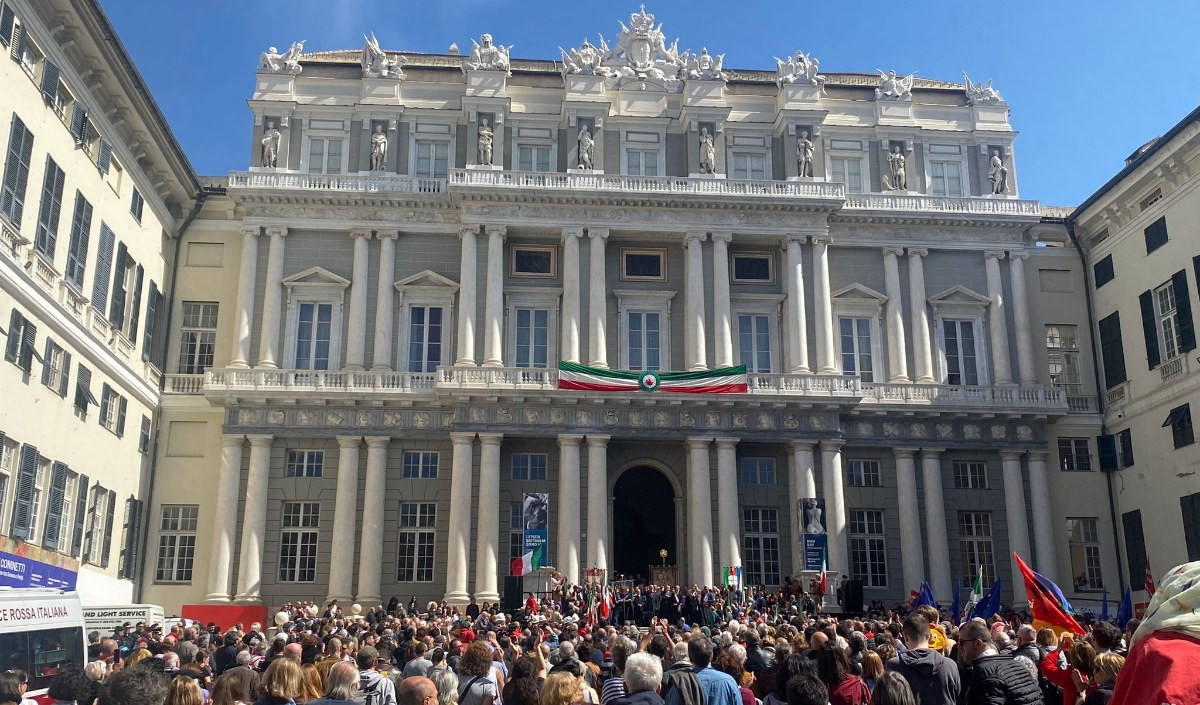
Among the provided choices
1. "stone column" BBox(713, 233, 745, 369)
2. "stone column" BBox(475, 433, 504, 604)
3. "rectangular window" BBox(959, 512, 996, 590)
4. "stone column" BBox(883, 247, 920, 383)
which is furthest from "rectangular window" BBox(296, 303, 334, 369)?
"rectangular window" BBox(959, 512, 996, 590)

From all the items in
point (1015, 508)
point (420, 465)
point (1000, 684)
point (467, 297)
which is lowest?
point (1000, 684)

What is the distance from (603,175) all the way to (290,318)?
14244 mm

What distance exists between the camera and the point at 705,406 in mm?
42781

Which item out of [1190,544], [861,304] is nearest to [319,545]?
[861,304]

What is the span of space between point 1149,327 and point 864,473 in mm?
12382

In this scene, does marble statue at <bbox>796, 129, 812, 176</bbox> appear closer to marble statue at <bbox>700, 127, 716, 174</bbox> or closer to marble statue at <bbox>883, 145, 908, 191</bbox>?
marble statue at <bbox>700, 127, 716, 174</bbox>

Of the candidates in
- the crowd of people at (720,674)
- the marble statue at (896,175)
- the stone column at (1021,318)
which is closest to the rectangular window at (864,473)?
the stone column at (1021,318)

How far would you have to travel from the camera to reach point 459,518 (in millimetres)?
41312

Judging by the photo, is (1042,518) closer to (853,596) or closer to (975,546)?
(975,546)

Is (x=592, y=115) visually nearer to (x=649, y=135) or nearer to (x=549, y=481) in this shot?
(x=649, y=135)

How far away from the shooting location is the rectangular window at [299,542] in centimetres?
4188

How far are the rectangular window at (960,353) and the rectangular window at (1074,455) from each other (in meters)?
4.47

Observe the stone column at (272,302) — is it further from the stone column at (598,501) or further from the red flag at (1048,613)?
the red flag at (1048,613)

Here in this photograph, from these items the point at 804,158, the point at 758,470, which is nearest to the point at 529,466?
the point at 758,470
